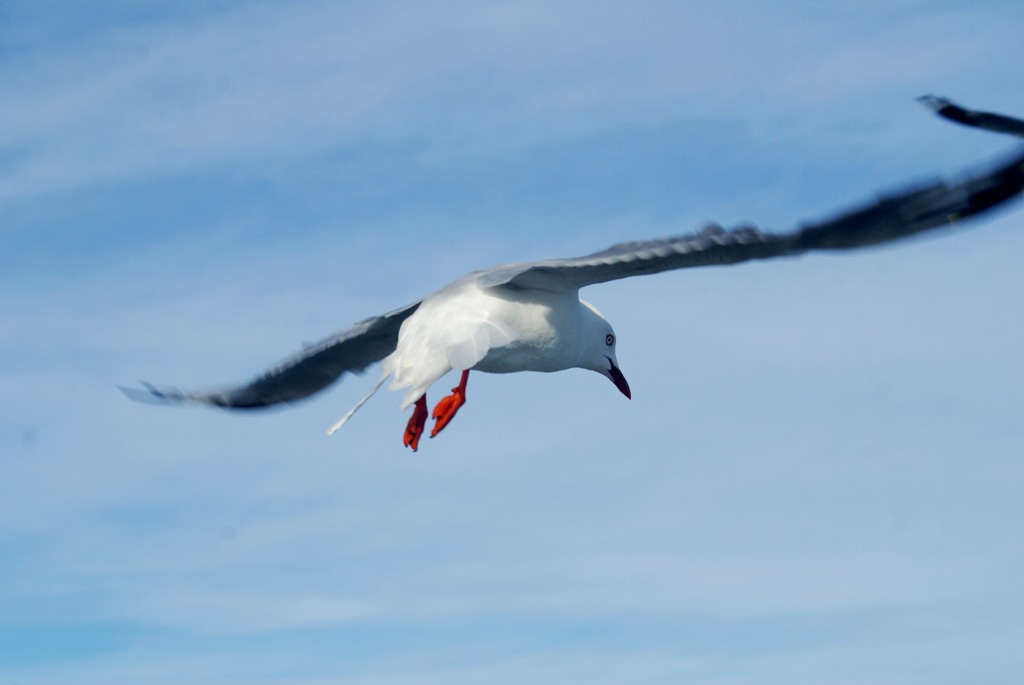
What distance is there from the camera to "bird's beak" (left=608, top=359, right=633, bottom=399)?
651 inches

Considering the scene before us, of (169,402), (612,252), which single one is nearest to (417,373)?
(612,252)

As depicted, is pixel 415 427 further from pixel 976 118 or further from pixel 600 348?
pixel 976 118

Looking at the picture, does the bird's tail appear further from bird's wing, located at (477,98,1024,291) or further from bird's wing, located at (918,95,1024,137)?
bird's wing, located at (918,95,1024,137)

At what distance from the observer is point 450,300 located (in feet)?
45.3

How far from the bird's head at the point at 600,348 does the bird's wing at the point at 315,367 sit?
2.04m

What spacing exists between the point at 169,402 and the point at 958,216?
424 inches

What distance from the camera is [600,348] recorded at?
1617cm

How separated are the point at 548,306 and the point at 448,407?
1.44 meters

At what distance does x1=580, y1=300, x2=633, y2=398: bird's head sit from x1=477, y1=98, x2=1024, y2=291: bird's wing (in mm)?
1721

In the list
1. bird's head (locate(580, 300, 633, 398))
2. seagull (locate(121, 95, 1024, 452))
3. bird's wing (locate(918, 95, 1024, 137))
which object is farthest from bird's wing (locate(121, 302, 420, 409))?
bird's wing (locate(918, 95, 1024, 137))

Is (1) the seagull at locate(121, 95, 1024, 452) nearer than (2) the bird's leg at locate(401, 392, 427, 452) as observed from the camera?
Yes

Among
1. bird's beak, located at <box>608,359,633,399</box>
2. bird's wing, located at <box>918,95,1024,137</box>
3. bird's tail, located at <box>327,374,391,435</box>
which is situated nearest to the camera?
bird's wing, located at <box>918,95,1024,137</box>

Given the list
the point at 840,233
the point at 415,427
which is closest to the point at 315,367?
the point at 415,427

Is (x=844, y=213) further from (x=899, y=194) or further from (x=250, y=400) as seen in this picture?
(x=250, y=400)
